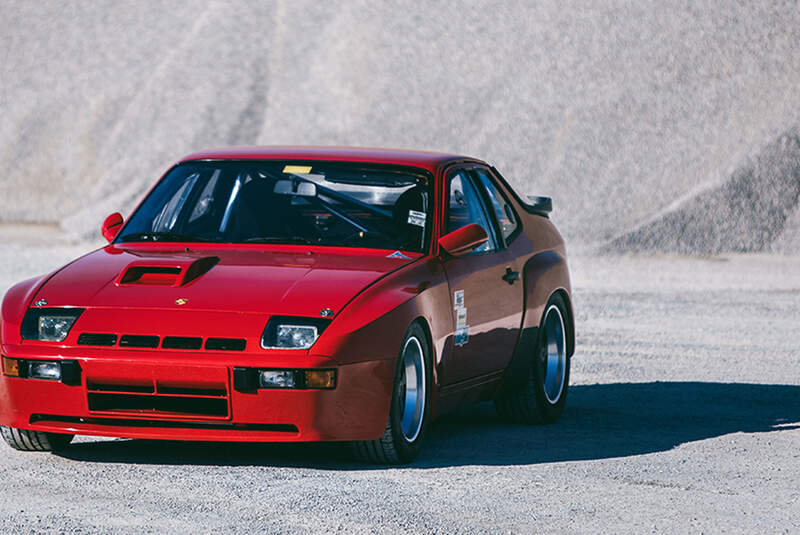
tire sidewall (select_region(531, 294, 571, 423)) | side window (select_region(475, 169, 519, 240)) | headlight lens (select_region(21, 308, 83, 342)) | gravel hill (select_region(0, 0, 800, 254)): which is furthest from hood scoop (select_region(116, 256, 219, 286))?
gravel hill (select_region(0, 0, 800, 254))

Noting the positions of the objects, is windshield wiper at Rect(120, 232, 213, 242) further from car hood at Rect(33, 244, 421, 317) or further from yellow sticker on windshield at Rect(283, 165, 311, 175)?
yellow sticker on windshield at Rect(283, 165, 311, 175)

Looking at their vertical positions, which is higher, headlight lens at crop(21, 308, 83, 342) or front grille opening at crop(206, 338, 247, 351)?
headlight lens at crop(21, 308, 83, 342)

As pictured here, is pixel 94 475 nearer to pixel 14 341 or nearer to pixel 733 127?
pixel 14 341

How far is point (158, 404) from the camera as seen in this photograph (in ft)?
21.7

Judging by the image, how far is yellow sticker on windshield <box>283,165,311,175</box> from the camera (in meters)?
8.10

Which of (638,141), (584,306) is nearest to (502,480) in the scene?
(584,306)

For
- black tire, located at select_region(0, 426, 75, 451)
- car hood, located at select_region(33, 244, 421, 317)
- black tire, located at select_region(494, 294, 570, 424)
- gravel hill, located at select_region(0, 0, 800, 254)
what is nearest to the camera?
car hood, located at select_region(33, 244, 421, 317)

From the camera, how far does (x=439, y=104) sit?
105 ft

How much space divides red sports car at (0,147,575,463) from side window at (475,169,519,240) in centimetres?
6

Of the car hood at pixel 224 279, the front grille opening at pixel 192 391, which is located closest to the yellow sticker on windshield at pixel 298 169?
the car hood at pixel 224 279

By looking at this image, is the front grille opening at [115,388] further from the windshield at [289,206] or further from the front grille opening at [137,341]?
the windshield at [289,206]

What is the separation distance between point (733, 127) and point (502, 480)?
22371 mm

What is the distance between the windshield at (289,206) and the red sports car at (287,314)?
1 cm

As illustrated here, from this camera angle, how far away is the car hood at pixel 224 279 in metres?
6.77
